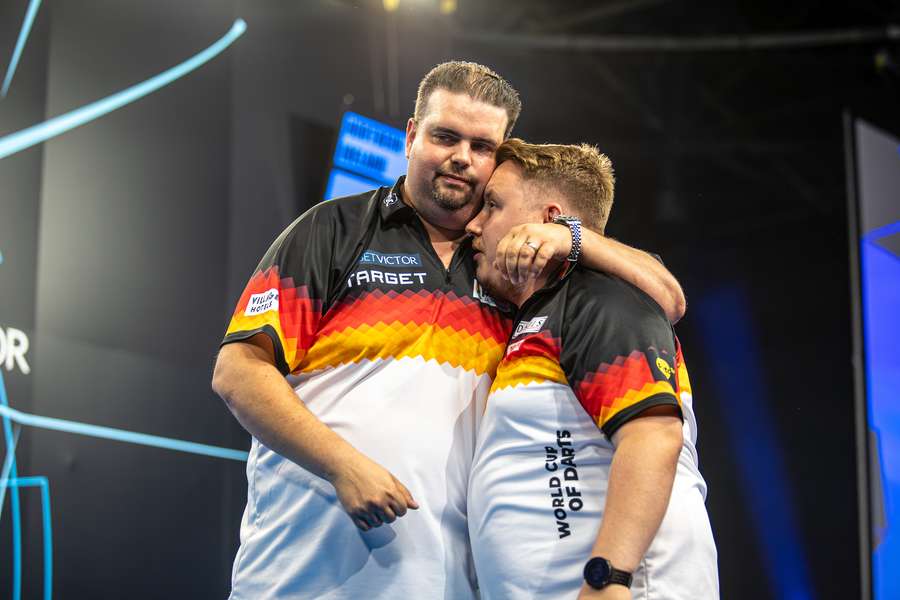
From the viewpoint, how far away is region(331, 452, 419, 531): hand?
186 cm

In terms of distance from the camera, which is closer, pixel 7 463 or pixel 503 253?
pixel 503 253

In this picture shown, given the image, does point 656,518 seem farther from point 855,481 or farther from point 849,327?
point 849,327

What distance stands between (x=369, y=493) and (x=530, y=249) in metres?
0.55

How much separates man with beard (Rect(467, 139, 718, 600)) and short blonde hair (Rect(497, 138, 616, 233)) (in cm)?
14

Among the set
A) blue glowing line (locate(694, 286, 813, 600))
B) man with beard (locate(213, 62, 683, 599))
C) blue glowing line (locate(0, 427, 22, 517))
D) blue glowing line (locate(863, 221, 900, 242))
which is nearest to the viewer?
man with beard (locate(213, 62, 683, 599))

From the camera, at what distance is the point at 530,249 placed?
1.92 metres

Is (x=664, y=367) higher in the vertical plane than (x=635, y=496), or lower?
higher

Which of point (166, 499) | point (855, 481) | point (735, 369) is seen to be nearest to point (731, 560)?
point (855, 481)

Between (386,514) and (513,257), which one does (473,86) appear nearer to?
(513,257)

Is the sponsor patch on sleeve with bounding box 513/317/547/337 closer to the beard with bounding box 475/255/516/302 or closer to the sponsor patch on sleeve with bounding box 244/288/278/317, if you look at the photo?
the beard with bounding box 475/255/516/302

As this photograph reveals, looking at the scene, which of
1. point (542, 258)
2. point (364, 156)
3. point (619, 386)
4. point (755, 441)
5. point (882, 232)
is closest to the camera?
point (619, 386)

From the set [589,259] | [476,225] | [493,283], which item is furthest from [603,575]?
[476,225]

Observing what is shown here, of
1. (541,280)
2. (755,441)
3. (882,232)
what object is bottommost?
(755,441)

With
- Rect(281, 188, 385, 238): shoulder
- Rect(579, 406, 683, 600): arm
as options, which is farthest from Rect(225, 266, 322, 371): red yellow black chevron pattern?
Rect(579, 406, 683, 600): arm
